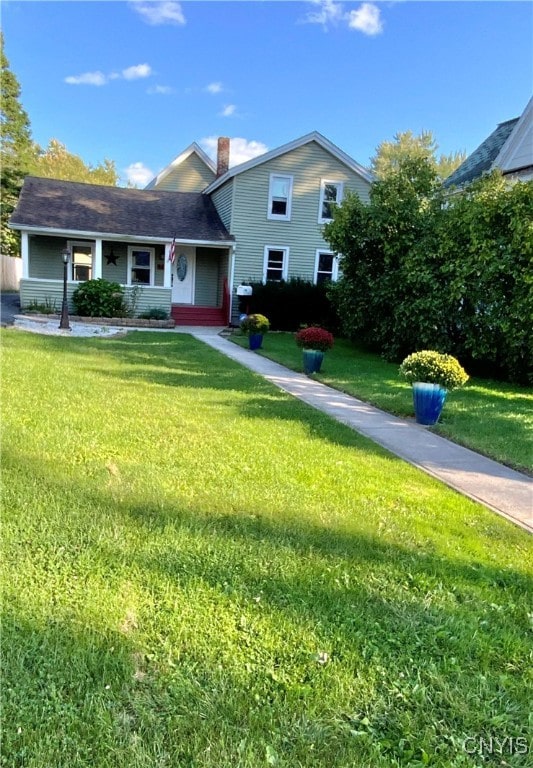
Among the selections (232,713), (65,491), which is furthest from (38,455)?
(232,713)

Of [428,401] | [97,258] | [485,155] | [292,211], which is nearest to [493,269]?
[428,401]

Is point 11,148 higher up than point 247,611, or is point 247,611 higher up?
point 11,148

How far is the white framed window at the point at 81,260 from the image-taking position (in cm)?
1894

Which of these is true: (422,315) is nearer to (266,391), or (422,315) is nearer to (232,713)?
(266,391)

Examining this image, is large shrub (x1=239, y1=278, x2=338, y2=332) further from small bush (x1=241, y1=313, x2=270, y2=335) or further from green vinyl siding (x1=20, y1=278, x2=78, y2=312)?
green vinyl siding (x1=20, y1=278, x2=78, y2=312)

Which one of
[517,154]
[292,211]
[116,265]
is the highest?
[517,154]

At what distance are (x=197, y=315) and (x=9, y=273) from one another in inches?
659

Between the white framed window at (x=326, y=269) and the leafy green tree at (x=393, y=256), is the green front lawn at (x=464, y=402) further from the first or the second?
the white framed window at (x=326, y=269)

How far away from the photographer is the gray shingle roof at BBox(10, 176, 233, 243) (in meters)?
17.8

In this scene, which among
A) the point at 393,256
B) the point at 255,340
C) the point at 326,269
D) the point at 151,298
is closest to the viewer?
the point at 393,256

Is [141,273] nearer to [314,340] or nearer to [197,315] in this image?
[197,315]

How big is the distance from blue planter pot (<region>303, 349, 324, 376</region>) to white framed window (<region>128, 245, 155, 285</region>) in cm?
1150

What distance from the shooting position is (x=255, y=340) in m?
13.3

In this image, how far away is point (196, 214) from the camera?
2064 centimetres
